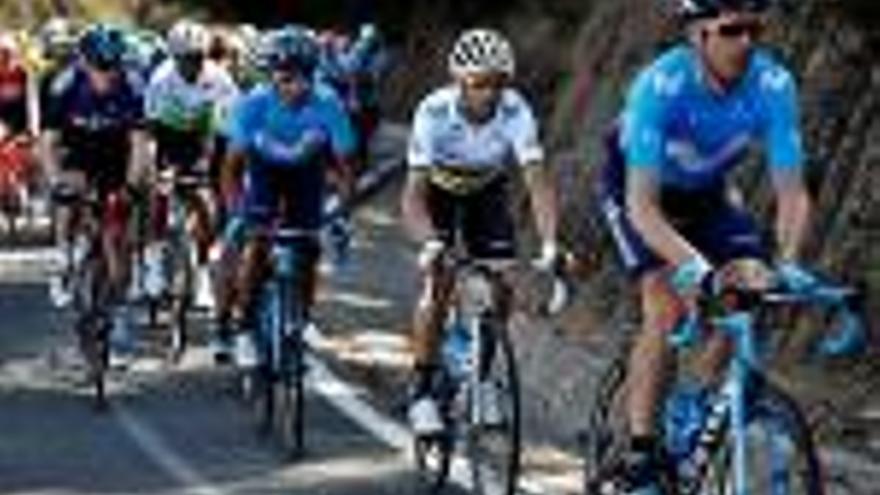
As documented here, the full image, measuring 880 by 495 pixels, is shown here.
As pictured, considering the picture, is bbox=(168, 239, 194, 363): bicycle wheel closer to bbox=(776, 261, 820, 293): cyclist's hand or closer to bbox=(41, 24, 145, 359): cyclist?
bbox=(41, 24, 145, 359): cyclist

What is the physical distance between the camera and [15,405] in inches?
637

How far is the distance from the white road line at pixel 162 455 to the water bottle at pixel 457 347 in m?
1.31

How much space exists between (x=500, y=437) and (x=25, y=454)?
10.7 feet

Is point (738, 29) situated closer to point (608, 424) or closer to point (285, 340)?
→ point (608, 424)

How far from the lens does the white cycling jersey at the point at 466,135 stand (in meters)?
12.6

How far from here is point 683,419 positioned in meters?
9.59

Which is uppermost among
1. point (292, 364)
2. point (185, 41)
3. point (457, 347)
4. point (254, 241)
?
point (185, 41)

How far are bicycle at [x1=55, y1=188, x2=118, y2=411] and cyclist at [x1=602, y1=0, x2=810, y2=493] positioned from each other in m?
6.83

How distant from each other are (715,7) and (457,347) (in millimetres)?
3880

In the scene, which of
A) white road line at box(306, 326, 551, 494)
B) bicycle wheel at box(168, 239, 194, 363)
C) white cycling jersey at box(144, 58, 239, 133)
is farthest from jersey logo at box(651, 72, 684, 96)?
white cycling jersey at box(144, 58, 239, 133)

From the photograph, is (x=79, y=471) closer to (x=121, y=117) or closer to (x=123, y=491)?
(x=123, y=491)

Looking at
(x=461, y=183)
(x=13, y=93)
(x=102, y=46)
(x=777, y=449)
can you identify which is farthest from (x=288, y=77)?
(x=13, y=93)

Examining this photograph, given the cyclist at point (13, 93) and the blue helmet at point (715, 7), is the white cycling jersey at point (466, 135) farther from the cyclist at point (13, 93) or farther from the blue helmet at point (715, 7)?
the cyclist at point (13, 93)

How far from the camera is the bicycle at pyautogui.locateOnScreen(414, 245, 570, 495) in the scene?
39.7 feet
